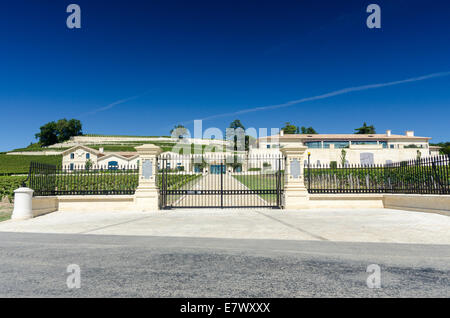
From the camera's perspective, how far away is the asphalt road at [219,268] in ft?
10.9

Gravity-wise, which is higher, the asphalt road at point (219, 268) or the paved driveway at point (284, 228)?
the asphalt road at point (219, 268)

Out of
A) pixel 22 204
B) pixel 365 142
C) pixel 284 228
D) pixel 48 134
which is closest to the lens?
pixel 284 228

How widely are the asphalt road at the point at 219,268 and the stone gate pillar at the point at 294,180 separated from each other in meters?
6.68

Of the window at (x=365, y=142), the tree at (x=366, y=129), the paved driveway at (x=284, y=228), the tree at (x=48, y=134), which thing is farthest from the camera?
the tree at (x=48, y=134)

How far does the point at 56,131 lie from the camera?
113625 millimetres

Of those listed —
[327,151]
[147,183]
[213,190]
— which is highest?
[327,151]

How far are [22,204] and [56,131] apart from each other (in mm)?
120665

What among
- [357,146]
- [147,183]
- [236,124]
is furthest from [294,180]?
[236,124]

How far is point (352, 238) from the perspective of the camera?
6.64 m

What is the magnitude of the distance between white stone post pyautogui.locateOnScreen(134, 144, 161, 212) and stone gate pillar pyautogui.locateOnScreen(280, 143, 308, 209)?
5.95 meters

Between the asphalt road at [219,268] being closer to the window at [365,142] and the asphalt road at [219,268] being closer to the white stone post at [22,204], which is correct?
the white stone post at [22,204]

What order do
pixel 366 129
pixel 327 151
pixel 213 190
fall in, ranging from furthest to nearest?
pixel 366 129, pixel 327 151, pixel 213 190

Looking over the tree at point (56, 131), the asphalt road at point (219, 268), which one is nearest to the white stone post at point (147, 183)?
the asphalt road at point (219, 268)

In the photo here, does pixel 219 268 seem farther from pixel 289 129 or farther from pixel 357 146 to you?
pixel 289 129
